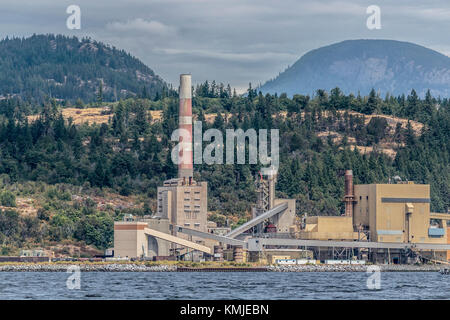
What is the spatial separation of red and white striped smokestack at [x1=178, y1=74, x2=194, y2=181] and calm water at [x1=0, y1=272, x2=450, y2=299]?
114 ft

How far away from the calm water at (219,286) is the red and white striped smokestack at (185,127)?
34.7 m

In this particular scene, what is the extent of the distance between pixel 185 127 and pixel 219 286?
6788 centimetres

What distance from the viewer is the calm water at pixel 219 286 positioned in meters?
87.1

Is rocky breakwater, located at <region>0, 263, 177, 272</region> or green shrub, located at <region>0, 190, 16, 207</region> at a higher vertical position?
green shrub, located at <region>0, 190, 16, 207</region>

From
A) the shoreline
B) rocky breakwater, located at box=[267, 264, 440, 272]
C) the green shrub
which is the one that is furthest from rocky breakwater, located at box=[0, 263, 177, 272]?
the green shrub

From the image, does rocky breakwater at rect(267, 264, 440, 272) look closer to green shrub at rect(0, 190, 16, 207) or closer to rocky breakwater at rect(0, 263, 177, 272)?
rocky breakwater at rect(0, 263, 177, 272)

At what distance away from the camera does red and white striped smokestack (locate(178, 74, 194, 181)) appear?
161 m

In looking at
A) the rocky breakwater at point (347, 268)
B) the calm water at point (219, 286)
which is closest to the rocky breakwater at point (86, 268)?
the calm water at point (219, 286)

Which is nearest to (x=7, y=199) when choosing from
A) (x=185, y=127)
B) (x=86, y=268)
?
(x=185, y=127)

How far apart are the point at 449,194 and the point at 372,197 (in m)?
53.0
